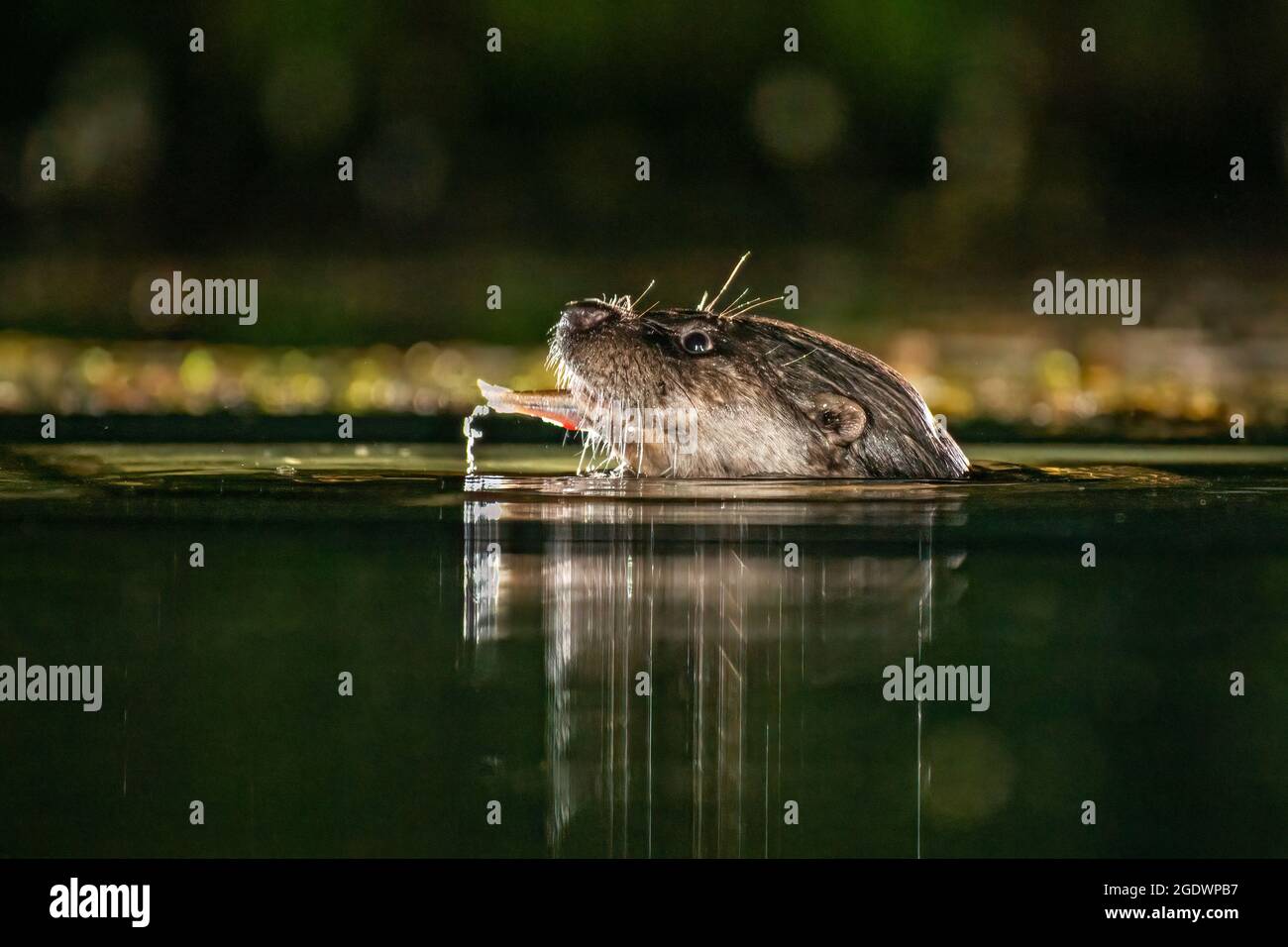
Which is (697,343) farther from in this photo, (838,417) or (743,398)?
(838,417)

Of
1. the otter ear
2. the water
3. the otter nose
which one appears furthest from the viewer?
the otter nose

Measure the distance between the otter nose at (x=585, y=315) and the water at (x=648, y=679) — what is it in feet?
3.08

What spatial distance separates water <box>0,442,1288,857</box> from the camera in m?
3.36

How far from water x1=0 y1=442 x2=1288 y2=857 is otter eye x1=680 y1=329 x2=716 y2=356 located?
Answer: 827mm

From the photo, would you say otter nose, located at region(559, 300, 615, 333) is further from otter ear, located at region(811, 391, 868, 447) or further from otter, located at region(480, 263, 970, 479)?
otter ear, located at region(811, 391, 868, 447)

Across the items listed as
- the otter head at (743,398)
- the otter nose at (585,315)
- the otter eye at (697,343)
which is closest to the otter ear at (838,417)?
the otter head at (743,398)

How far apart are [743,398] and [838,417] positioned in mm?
388

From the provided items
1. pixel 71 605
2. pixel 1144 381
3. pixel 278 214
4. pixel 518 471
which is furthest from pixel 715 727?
pixel 1144 381

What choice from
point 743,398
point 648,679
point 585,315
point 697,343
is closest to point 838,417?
point 743,398

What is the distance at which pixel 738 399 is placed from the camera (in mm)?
7652

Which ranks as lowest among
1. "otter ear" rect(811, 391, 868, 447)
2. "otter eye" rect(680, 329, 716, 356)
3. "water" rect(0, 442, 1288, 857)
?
"water" rect(0, 442, 1288, 857)

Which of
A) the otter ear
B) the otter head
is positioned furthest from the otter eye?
the otter ear

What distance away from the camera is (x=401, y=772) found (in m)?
3.54

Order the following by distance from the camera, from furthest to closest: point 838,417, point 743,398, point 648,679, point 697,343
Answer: point 697,343
point 743,398
point 838,417
point 648,679
